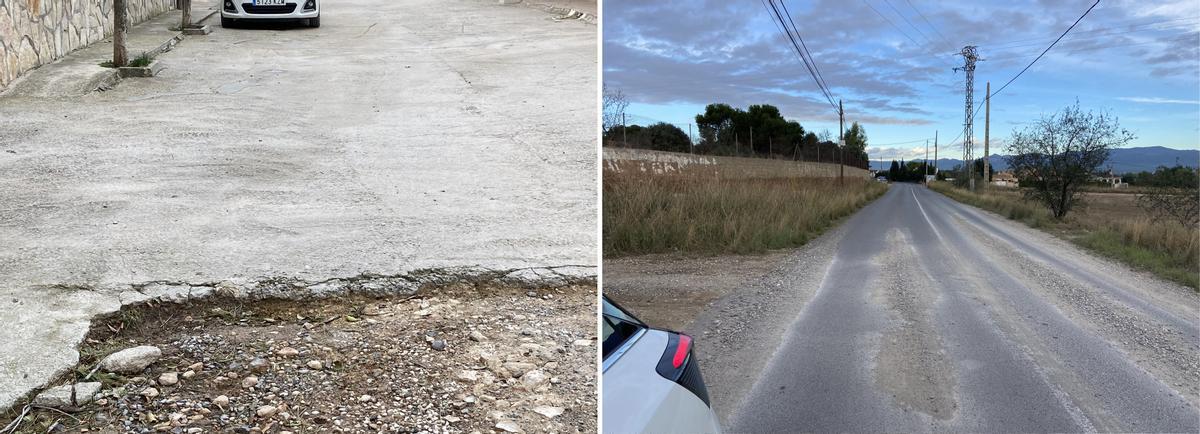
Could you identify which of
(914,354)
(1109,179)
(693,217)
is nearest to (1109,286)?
(914,354)

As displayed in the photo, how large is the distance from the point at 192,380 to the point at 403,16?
1312 centimetres

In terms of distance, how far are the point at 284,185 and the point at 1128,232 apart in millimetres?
11312

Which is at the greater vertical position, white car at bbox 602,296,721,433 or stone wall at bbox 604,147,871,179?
stone wall at bbox 604,147,871,179

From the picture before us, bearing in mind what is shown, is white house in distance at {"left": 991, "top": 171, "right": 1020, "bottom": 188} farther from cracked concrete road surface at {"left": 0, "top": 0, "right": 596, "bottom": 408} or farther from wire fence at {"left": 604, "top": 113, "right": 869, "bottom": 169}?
cracked concrete road surface at {"left": 0, "top": 0, "right": 596, "bottom": 408}

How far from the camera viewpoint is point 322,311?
3.03 meters

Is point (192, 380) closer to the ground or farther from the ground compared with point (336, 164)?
closer to the ground

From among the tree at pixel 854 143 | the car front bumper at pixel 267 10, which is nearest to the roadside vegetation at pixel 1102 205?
the tree at pixel 854 143

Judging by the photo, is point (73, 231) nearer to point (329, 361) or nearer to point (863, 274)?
point (329, 361)

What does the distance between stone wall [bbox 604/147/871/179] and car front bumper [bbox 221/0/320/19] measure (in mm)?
6948

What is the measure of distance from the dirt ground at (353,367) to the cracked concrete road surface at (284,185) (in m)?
0.18

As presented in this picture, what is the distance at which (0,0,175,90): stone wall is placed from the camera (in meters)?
7.84

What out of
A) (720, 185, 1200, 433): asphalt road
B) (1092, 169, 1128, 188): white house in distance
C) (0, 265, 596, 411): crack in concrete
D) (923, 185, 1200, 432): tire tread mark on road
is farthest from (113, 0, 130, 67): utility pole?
(1092, 169, 1128, 188): white house in distance

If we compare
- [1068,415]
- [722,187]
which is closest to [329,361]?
[1068,415]

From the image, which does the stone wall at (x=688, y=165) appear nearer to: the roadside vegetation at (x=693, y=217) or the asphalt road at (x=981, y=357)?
the roadside vegetation at (x=693, y=217)
